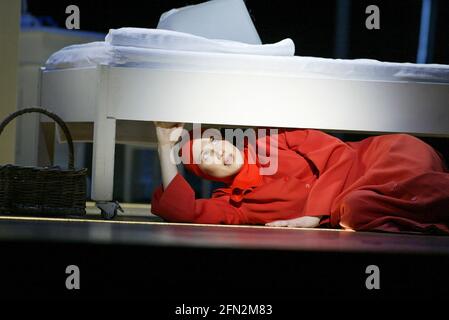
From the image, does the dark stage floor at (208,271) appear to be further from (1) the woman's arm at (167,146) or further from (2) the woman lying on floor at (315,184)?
(1) the woman's arm at (167,146)

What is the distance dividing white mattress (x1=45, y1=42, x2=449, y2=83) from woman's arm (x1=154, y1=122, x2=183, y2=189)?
17cm

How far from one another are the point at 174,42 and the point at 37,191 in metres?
0.57

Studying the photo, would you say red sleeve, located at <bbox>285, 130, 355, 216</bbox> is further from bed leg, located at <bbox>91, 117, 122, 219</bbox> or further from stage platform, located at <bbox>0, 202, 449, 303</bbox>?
stage platform, located at <bbox>0, 202, 449, 303</bbox>

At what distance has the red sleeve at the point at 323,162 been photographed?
7.09ft

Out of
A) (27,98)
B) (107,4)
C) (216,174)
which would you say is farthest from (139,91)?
(107,4)

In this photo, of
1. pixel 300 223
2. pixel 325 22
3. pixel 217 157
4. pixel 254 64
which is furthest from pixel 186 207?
pixel 325 22

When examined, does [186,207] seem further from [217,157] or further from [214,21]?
[214,21]

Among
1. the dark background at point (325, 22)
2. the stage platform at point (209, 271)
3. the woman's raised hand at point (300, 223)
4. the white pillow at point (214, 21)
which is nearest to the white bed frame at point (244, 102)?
the woman's raised hand at point (300, 223)

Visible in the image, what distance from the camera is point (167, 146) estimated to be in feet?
7.52

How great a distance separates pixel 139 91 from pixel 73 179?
12.0 inches

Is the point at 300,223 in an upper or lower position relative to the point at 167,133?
lower

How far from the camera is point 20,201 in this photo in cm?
218

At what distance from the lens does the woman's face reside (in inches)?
89.2
